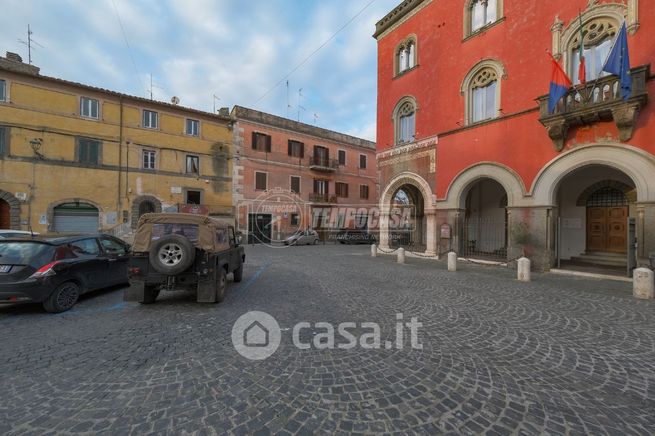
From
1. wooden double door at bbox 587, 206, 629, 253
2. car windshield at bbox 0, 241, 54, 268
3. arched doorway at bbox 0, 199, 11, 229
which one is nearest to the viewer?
car windshield at bbox 0, 241, 54, 268

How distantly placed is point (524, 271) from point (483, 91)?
8.24m

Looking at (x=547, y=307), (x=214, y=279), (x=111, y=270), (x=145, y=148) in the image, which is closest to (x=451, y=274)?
(x=547, y=307)

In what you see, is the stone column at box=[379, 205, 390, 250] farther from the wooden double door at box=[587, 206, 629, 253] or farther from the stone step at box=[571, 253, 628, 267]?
the wooden double door at box=[587, 206, 629, 253]

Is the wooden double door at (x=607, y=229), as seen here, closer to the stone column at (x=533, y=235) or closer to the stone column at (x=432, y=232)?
the stone column at (x=533, y=235)

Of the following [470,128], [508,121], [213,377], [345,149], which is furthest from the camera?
[345,149]

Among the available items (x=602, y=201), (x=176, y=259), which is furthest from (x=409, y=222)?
(x=176, y=259)

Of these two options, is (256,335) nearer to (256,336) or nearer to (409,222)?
(256,336)

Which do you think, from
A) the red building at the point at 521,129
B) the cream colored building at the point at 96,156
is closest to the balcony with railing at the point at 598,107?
the red building at the point at 521,129

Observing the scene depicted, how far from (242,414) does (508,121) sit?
1302cm

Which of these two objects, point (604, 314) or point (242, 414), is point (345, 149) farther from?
point (242, 414)

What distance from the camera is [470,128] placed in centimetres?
1218

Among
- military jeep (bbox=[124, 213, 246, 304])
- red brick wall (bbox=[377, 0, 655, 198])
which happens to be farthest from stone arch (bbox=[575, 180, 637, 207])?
military jeep (bbox=[124, 213, 246, 304])

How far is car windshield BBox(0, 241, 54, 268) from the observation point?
4.85 meters

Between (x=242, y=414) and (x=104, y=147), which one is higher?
(x=104, y=147)
